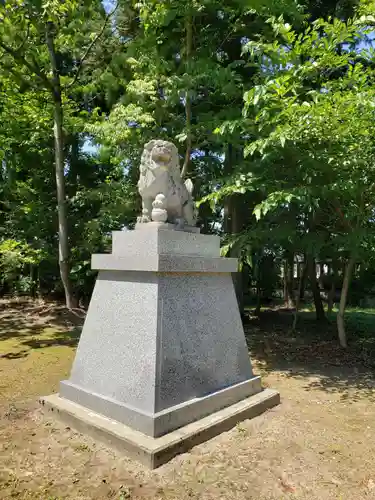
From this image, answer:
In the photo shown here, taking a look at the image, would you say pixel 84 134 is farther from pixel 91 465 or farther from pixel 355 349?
pixel 91 465

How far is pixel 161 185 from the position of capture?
386cm

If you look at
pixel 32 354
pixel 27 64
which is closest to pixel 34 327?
pixel 32 354

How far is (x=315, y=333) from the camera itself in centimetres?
866

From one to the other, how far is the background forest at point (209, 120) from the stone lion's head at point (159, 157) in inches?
60.4

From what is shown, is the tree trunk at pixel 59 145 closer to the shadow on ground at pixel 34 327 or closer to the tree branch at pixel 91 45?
the tree branch at pixel 91 45

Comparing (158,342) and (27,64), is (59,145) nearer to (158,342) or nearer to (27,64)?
(27,64)

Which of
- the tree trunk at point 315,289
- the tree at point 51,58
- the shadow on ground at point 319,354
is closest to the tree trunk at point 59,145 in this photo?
the tree at point 51,58

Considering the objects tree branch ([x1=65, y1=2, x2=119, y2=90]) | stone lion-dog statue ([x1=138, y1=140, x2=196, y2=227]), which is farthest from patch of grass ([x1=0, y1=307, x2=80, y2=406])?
tree branch ([x1=65, y1=2, x2=119, y2=90])

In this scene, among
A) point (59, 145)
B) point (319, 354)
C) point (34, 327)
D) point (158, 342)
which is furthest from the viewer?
point (34, 327)

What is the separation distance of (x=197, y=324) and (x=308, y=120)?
308cm

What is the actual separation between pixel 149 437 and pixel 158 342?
0.78m

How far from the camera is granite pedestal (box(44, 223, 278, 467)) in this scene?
3260 mm

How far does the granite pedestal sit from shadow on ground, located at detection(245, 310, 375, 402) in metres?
1.68

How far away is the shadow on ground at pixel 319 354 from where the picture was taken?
17.0 feet
